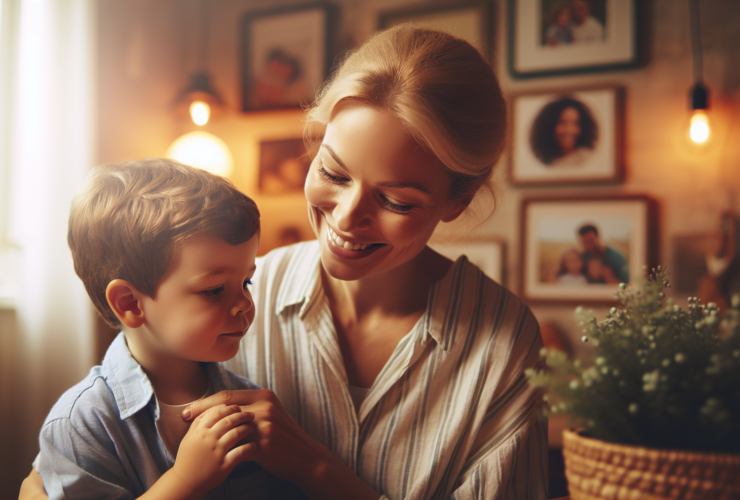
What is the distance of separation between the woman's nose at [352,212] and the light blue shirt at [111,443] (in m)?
0.45

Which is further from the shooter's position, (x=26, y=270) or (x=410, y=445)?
(x=26, y=270)

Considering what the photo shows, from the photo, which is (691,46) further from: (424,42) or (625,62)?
(424,42)

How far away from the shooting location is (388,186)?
3.50 feet

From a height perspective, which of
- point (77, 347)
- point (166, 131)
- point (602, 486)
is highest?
point (166, 131)

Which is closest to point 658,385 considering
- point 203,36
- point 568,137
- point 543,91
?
point 568,137

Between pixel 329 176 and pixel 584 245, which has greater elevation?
pixel 329 176

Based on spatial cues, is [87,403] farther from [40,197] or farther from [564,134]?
[564,134]

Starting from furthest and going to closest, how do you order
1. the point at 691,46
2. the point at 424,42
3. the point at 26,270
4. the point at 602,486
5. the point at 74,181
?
1. the point at 691,46
2. the point at 74,181
3. the point at 26,270
4. the point at 424,42
5. the point at 602,486

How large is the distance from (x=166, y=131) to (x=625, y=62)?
2.81 m

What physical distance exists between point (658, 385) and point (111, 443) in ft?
2.75

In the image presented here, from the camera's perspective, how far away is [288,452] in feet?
3.27

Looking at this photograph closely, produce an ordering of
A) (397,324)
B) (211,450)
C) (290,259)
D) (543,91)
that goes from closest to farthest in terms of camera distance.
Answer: (211,450) → (397,324) → (290,259) → (543,91)

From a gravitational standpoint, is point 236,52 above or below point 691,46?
above

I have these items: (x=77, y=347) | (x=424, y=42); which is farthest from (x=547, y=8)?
(x=77, y=347)
